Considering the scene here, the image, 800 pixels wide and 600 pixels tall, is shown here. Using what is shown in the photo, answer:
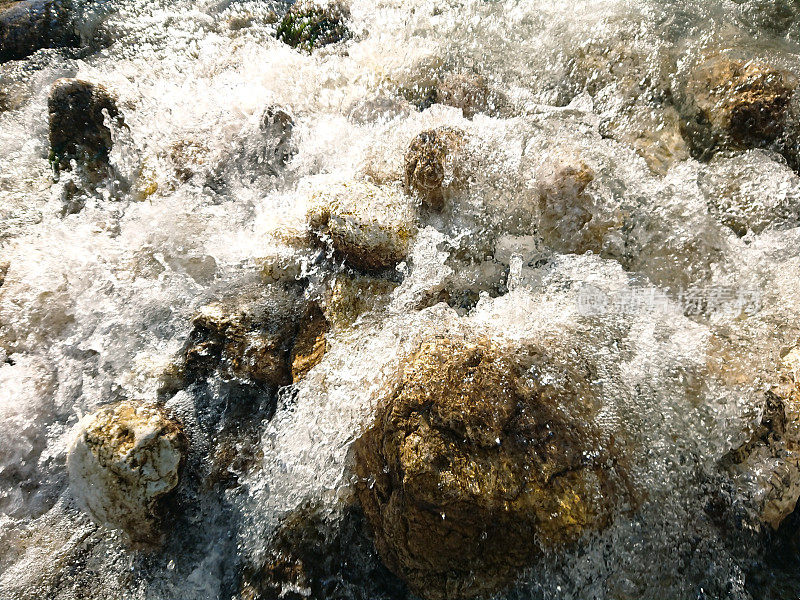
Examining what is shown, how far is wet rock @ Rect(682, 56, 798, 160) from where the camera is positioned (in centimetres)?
286

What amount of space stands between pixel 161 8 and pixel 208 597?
6273mm

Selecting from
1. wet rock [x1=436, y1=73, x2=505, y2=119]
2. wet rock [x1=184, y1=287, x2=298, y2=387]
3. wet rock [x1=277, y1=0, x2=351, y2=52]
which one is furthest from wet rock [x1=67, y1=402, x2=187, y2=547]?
wet rock [x1=277, y1=0, x2=351, y2=52]

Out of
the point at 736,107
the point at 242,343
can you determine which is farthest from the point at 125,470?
the point at 736,107

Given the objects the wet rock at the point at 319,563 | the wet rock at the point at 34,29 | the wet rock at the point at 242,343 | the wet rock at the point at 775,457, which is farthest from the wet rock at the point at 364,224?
the wet rock at the point at 34,29

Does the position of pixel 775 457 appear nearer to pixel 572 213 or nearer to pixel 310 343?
pixel 572 213

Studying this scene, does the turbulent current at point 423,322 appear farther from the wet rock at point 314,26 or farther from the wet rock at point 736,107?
the wet rock at point 314,26

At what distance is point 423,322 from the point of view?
91.3 inches

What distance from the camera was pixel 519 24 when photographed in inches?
168

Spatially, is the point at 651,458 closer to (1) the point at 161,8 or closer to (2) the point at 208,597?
(2) the point at 208,597

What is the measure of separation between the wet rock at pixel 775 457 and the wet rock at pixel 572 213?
3.49 ft

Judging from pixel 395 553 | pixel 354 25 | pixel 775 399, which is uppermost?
pixel 354 25

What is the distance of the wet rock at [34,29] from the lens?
16.9 feet

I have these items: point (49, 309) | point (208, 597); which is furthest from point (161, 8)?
point (208, 597)

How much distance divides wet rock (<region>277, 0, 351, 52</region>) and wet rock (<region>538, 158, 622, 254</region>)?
2.93 meters
